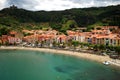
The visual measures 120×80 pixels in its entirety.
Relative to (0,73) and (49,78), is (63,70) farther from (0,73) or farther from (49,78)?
(0,73)

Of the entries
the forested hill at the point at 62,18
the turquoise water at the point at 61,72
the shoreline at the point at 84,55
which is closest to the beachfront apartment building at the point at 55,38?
the shoreline at the point at 84,55

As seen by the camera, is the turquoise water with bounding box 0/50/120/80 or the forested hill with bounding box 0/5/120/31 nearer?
the turquoise water with bounding box 0/50/120/80

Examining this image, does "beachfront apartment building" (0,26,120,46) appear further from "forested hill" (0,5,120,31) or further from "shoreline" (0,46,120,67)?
"forested hill" (0,5,120,31)

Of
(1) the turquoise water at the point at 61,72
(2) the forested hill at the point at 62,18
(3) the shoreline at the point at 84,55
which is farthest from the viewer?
(2) the forested hill at the point at 62,18

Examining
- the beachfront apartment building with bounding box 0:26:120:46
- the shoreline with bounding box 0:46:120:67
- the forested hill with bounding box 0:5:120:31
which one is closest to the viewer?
the shoreline with bounding box 0:46:120:67

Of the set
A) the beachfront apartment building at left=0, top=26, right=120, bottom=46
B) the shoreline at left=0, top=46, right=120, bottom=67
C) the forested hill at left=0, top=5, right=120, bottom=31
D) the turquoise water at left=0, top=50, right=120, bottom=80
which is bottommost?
the turquoise water at left=0, top=50, right=120, bottom=80

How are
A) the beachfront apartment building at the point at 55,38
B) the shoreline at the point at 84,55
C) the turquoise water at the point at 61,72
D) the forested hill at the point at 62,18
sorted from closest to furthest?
the turquoise water at the point at 61,72, the shoreline at the point at 84,55, the beachfront apartment building at the point at 55,38, the forested hill at the point at 62,18

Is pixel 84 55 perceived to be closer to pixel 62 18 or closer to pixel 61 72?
pixel 61 72

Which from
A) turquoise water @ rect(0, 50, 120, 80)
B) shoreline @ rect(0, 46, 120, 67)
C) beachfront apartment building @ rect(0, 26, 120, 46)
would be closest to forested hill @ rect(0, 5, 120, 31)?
beachfront apartment building @ rect(0, 26, 120, 46)

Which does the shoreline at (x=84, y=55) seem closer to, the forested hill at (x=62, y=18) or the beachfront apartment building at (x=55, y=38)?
the beachfront apartment building at (x=55, y=38)

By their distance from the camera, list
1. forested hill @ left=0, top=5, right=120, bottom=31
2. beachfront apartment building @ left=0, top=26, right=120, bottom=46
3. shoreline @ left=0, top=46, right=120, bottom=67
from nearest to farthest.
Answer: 1. shoreline @ left=0, top=46, right=120, bottom=67
2. beachfront apartment building @ left=0, top=26, right=120, bottom=46
3. forested hill @ left=0, top=5, right=120, bottom=31
